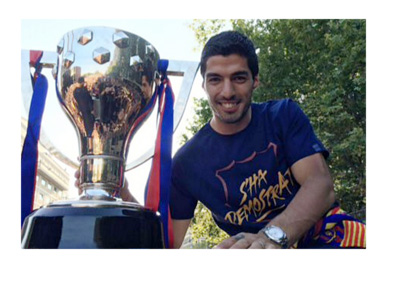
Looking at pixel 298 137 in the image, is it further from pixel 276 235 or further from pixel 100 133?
pixel 100 133

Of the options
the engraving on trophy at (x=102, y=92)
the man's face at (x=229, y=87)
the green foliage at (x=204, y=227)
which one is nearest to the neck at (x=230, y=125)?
the man's face at (x=229, y=87)

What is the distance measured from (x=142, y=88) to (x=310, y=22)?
73 centimetres

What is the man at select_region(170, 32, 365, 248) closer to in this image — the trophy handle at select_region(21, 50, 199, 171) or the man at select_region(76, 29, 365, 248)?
the man at select_region(76, 29, 365, 248)

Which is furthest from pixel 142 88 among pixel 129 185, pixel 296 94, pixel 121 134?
pixel 296 94

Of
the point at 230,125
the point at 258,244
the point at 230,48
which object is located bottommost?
the point at 258,244


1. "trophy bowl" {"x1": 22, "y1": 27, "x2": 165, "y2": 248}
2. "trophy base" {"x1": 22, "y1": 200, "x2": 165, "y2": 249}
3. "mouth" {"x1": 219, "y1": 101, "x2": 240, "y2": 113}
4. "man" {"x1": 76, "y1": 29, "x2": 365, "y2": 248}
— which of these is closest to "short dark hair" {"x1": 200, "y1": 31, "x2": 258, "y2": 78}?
"man" {"x1": 76, "y1": 29, "x2": 365, "y2": 248}

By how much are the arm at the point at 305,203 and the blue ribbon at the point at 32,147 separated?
57 centimetres

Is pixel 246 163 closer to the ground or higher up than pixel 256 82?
closer to the ground

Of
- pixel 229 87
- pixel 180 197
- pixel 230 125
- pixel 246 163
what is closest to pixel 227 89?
pixel 229 87

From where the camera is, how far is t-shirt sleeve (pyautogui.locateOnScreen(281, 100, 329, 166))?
1.42 meters

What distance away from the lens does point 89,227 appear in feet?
3.64

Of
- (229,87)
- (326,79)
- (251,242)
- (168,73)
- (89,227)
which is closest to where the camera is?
(89,227)

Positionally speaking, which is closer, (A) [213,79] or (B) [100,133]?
(B) [100,133]

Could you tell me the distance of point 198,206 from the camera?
151 cm
